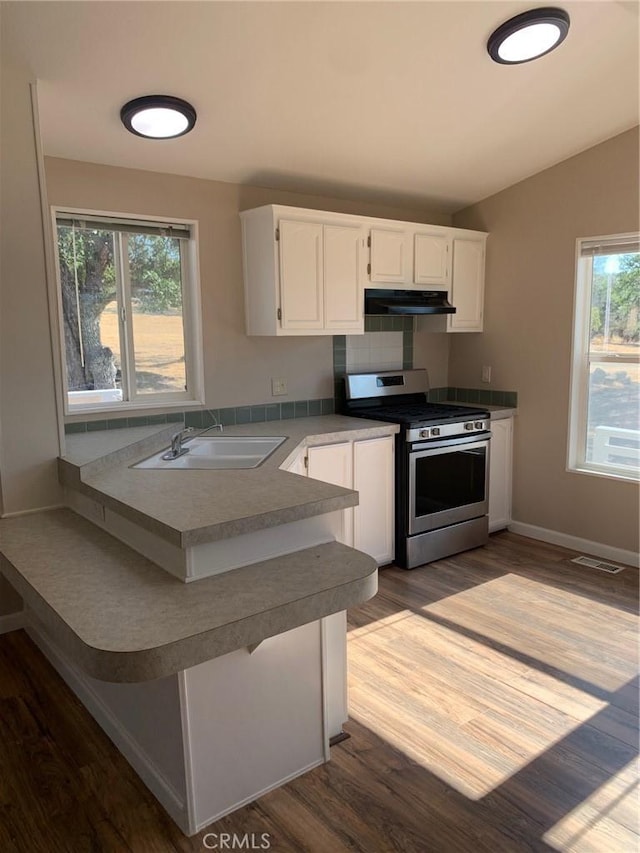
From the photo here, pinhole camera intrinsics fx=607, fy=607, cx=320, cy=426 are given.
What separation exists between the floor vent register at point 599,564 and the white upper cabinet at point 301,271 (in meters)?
2.05

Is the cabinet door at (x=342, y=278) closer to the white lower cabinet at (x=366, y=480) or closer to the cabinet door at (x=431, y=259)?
the cabinet door at (x=431, y=259)

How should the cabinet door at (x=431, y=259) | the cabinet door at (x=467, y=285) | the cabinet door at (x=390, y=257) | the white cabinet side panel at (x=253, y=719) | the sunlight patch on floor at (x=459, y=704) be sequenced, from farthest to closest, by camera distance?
the cabinet door at (x=467, y=285), the cabinet door at (x=431, y=259), the cabinet door at (x=390, y=257), the sunlight patch on floor at (x=459, y=704), the white cabinet side panel at (x=253, y=719)

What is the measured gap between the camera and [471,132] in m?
3.28

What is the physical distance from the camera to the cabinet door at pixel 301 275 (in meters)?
3.38

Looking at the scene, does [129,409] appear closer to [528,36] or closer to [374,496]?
[374,496]

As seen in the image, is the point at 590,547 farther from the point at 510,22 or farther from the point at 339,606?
the point at 510,22

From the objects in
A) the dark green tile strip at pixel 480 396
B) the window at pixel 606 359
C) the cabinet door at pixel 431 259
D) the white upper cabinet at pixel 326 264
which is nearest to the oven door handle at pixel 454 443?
the dark green tile strip at pixel 480 396

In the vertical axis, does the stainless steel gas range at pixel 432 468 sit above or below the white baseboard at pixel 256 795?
above

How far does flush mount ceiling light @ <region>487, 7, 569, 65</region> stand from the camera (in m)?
2.35

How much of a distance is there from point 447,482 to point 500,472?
1.99ft

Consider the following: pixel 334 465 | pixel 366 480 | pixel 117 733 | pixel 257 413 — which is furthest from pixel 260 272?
Answer: pixel 117 733

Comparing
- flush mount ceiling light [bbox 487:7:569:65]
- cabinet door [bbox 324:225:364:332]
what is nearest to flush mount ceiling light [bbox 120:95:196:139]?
cabinet door [bbox 324:225:364:332]

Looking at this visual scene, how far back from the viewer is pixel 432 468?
3.77 metres

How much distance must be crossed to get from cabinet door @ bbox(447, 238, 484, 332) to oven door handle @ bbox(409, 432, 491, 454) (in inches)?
31.0
